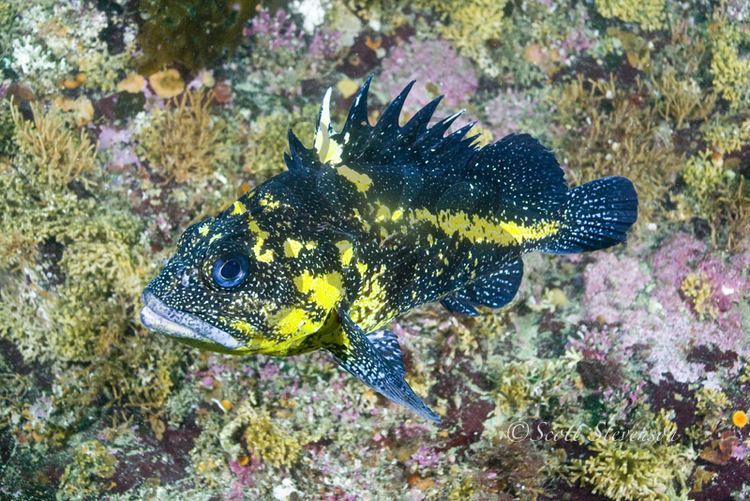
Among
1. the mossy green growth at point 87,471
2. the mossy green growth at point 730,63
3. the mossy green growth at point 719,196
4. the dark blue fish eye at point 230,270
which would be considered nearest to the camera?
the dark blue fish eye at point 230,270

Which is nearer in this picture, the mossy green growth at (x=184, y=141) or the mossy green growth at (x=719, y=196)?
the mossy green growth at (x=184, y=141)

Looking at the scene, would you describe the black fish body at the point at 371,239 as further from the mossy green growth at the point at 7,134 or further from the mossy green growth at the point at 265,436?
the mossy green growth at the point at 7,134

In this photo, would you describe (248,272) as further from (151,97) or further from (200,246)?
(151,97)

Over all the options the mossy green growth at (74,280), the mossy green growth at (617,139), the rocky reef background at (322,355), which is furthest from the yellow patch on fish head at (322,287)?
the mossy green growth at (617,139)

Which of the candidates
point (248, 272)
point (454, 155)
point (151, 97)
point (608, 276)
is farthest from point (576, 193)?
point (151, 97)

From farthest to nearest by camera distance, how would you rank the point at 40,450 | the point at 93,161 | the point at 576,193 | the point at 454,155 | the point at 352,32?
the point at 352,32 < the point at 93,161 < the point at 40,450 < the point at 576,193 < the point at 454,155
